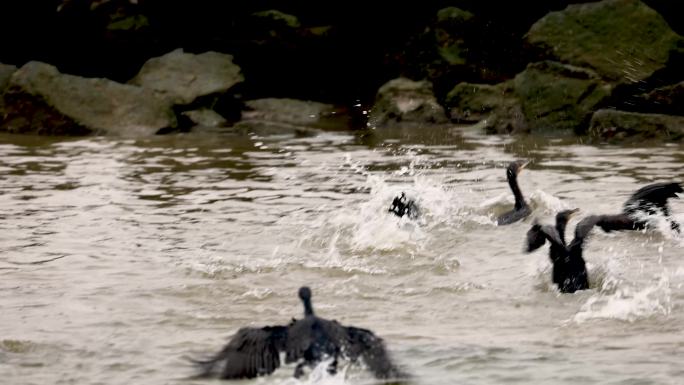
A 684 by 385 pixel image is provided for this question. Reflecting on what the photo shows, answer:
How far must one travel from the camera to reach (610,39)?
17469mm

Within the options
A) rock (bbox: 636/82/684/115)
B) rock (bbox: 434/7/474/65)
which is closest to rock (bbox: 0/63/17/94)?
rock (bbox: 434/7/474/65)

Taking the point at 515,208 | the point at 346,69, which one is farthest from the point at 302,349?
the point at 346,69

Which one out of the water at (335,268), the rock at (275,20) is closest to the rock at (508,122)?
the water at (335,268)

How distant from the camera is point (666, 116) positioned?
615 inches

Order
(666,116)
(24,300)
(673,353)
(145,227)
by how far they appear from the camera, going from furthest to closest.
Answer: (666,116) → (145,227) → (24,300) → (673,353)

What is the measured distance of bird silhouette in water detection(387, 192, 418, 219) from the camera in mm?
9781

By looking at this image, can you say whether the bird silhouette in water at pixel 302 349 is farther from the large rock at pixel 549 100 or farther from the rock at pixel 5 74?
the rock at pixel 5 74

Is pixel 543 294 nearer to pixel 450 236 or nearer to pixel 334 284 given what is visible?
pixel 334 284

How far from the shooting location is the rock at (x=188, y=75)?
19.1m

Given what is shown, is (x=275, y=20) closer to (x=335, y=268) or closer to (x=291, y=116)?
(x=291, y=116)

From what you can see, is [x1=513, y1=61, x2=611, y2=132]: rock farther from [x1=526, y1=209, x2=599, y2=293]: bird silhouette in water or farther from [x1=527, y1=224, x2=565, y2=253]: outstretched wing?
[x1=526, y1=209, x2=599, y2=293]: bird silhouette in water

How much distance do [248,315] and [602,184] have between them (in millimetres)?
5604

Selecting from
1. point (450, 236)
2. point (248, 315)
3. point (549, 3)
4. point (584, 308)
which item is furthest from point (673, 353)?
point (549, 3)

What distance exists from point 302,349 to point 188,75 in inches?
575
